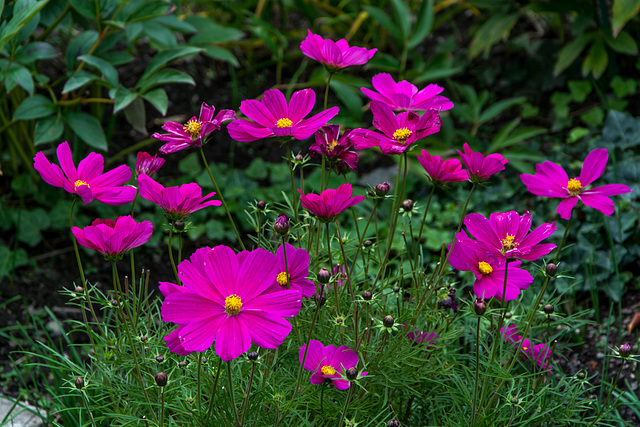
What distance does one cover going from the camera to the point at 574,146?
2840 millimetres

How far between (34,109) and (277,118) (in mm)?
1246

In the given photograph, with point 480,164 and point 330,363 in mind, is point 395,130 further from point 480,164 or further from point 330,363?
point 330,363

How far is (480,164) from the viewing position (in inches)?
40.9

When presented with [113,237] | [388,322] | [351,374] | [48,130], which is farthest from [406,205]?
[48,130]

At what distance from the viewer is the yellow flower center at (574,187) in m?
1.07

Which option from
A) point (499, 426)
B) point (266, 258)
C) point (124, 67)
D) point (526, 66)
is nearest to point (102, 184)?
point (266, 258)

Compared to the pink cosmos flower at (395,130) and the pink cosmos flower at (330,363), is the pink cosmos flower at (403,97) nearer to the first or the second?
the pink cosmos flower at (395,130)

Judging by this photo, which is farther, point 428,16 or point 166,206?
point 428,16

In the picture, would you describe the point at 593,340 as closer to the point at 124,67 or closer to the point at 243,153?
the point at 243,153

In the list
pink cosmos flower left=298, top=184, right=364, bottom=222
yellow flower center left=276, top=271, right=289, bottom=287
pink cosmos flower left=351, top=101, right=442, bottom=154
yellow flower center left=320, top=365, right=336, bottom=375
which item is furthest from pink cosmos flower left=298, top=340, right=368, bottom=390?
pink cosmos flower left=351, top=101, right=442, bottom=154

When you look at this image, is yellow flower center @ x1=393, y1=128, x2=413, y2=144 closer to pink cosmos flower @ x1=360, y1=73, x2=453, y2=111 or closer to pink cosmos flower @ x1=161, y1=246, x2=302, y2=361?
pink cosmos flower @ x1=360, y1=73, x2=453, y2=111

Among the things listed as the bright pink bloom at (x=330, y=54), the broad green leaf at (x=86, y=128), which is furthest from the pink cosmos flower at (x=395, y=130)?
the broad green leaf at (x=86, y=128)

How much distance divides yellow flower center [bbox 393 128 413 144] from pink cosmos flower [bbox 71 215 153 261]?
409 millimetres

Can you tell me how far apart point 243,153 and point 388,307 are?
1.89 metres
